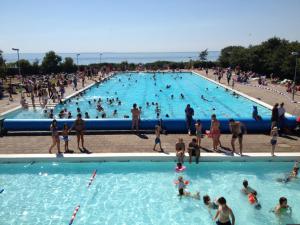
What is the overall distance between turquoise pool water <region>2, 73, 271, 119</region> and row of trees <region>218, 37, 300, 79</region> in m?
7.66

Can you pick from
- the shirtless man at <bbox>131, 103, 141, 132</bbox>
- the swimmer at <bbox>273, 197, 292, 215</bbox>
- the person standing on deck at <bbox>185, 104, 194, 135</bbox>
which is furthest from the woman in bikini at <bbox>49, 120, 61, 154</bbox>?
the swimmer at <bbox>273, 197, 292, 215</bbox>

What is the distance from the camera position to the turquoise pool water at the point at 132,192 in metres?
8.12

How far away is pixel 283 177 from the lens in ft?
33.1

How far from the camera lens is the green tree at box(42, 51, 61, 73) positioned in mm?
47406

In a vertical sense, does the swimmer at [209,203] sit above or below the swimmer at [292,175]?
below

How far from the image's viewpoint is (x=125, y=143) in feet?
Result: 40.7

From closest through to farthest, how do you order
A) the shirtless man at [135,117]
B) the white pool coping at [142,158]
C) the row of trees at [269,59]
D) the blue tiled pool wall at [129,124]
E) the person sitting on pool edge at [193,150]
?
the person sitting on pool edge at [193,150]
the white pool coping at [142,158]
the shirtless man at [135,117]
the blue tiled pool wall at [129,124]
the row of trees at [269,59]

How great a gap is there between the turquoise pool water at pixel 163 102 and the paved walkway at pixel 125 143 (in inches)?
243

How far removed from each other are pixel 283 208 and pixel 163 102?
17868mm

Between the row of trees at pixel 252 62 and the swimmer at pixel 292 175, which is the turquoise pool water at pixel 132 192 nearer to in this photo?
the swimmer at pixel 292 175

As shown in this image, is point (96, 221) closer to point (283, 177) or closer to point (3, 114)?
point (283, 177)

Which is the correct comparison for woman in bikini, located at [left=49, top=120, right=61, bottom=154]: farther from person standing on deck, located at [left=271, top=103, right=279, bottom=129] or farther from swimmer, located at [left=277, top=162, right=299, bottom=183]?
person standing on deck, located at [left=271, top=103, right=279, bottom=129]

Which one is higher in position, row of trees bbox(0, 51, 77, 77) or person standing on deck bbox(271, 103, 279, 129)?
row of trees bbox(0, 51, 77, 77)

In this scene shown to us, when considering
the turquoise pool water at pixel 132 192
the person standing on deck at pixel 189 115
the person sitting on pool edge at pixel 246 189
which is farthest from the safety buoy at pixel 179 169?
the person standing on deck at pixel 189 115
